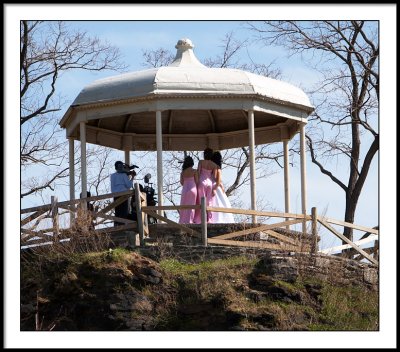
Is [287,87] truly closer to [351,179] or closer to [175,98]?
[175,98]

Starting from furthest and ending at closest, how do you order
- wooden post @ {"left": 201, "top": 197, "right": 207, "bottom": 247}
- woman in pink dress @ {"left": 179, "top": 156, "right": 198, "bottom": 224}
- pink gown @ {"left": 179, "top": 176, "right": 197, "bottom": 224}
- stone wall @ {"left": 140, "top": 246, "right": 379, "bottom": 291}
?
1. woman in pink dress @ {"left": 179, "top": 156, "right": 198, "bottom": 224}
2. pink gown @ {"left": 179, "top": 176, "right": 197, "bottom": 224}
3. wooden post @ {"left": 201, "top": 197, "right": 207, "bottom": 247}
4. stone wall @ {"left": 140, "top": 246, "right": 379, "bottom": 291}

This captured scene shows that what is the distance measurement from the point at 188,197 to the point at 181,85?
2.59 metres

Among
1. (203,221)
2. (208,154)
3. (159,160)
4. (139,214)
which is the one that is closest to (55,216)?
(139,214)

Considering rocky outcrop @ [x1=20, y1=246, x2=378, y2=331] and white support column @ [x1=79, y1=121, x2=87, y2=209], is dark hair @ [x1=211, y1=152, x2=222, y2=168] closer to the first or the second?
white support column @ [x1=79, y1=121, x2=87, y2=209]

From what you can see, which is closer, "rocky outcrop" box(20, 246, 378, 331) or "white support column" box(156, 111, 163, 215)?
"rocky outcrop" box(20, 246, 378, 331)

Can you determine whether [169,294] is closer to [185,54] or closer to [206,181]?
[206,181]

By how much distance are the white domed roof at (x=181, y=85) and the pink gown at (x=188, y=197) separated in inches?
90.6

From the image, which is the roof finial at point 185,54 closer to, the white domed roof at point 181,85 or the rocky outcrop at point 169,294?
the white domed roof at point 181,85

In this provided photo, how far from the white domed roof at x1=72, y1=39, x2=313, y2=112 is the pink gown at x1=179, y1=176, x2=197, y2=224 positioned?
7.55ft

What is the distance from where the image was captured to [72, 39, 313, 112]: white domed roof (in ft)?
93.5

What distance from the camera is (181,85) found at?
28.5 m

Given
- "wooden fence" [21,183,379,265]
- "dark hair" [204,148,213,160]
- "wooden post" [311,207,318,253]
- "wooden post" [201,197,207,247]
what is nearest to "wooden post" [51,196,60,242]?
"wooden fence" [21,183,379,265]

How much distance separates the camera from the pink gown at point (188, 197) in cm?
2977

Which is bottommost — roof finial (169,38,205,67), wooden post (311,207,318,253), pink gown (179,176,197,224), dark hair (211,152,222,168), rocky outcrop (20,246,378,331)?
rocky outcrop (20,246,378,331)
